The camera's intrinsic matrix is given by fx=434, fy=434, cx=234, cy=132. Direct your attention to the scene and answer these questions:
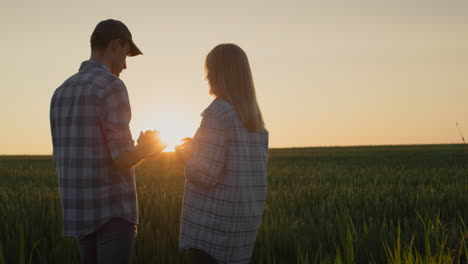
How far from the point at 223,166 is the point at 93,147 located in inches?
26.7

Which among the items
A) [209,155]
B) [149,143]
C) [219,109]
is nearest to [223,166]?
[209,155]

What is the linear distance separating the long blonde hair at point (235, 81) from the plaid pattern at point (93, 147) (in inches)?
19.9

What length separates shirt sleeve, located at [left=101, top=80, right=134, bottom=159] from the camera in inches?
85.3

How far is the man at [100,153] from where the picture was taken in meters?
2.18

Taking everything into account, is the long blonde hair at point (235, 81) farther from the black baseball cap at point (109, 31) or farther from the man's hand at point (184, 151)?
the black baseball cap at point (109, 31)

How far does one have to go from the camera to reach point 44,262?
3461 mm

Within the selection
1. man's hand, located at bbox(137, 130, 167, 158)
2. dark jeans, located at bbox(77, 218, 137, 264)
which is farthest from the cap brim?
dark jeans, located at bbox(77, 218, 137, 264)

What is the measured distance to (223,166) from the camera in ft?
7.67

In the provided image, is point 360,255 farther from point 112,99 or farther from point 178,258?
point 112,99

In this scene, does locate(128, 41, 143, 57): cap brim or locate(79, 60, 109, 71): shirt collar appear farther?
locate(128, 41, 143, 57): cap brim

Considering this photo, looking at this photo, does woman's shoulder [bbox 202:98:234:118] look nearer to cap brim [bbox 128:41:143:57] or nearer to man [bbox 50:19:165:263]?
man [bbox 50:19:165:263]

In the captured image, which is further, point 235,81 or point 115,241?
point 235,81

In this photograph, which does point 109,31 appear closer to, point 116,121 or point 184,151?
point 116,121

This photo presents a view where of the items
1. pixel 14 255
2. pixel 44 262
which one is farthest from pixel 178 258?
pixel 14 255
